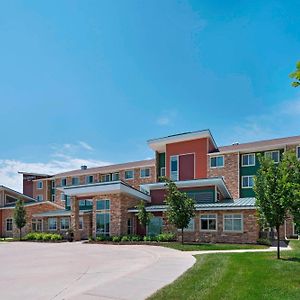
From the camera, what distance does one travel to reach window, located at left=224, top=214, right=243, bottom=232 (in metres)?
27.5

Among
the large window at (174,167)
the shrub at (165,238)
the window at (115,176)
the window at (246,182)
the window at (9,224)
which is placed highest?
the large window at (174,167)

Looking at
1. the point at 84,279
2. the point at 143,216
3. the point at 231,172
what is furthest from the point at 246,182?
the point at 84,279

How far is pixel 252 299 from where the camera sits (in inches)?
308

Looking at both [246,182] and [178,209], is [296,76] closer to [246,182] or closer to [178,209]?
[178,209]

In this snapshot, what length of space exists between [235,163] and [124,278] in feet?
98.5

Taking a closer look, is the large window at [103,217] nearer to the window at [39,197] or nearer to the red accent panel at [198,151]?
the red accent panel at [198,151]

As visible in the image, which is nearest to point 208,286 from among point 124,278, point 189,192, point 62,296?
point 124,278

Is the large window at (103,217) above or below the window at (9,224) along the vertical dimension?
above

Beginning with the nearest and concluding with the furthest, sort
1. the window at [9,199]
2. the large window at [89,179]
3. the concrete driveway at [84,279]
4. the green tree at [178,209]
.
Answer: the concrete driveway at [84,279] < the green tree at [178,209] < the window at [9,199] < the large window at [89,179]

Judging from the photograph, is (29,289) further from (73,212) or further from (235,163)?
(235,163)

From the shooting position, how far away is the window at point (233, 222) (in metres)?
27.5

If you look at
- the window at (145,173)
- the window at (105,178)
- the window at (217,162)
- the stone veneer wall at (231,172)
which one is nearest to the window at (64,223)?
the window at (105,178)

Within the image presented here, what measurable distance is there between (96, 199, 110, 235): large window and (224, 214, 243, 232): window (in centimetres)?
1036

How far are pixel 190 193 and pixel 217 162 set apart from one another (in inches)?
347
